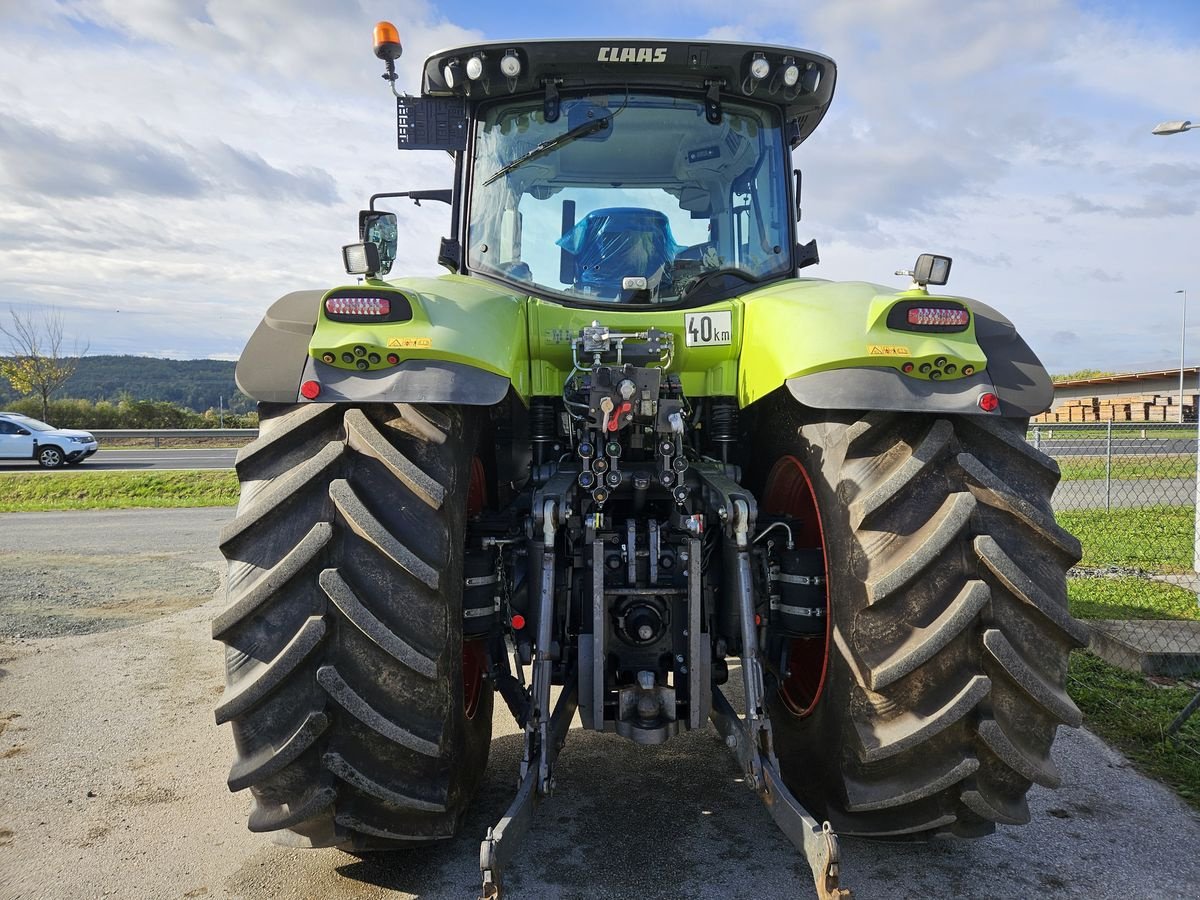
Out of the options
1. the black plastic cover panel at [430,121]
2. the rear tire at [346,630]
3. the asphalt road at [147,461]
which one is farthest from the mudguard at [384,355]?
the asphalt road at [147,461]

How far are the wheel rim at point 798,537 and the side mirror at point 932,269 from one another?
29.4 inches

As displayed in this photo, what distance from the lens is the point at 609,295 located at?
11.6 ft

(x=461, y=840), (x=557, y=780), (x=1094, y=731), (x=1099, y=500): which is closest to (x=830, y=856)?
(x=461, y=840)

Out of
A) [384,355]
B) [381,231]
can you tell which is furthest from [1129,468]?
[384,355]

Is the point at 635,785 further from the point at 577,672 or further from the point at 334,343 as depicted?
the point at 334,343

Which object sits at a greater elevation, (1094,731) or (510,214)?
(510,214)

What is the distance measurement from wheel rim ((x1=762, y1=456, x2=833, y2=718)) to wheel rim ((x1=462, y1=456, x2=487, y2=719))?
1.12m

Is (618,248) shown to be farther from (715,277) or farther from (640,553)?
(640,553)

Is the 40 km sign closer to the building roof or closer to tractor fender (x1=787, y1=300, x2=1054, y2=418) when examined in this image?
tractor fender (x1=787, y1=300, x2=1054, y2=418)

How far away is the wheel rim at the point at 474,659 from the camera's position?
3.15m

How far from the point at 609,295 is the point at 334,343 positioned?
1336mm

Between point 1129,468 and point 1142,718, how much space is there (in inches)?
643

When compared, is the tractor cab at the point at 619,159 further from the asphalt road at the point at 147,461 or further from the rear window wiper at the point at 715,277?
the asphalt road at the point at 147,461

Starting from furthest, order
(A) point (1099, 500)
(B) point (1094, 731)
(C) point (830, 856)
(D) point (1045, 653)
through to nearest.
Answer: (A) point (1099, 500) < (B) point (1094, 731) < (D) point (1045, 653) < (C) point (830, 856)
